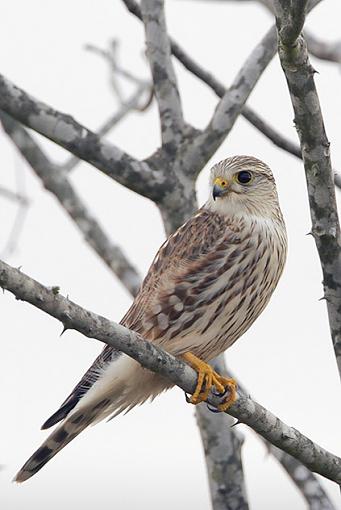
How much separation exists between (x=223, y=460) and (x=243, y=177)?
4.38ft

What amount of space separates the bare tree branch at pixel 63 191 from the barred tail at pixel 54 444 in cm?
152

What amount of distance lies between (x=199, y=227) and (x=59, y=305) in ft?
6.15

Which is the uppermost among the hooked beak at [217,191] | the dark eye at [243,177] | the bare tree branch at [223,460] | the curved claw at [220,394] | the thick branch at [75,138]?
the thick branch at [75,138]

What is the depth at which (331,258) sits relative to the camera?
426 cm

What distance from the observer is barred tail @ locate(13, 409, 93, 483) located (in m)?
5.09

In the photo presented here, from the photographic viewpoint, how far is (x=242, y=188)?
222 inches

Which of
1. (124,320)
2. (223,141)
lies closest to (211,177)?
(223,141)

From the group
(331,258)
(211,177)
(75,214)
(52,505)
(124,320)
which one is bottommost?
(331,258)

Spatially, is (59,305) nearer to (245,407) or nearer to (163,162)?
(245,407)

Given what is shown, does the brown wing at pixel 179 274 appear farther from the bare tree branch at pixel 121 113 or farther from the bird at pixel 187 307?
the bare tree branch at pixel 121 113

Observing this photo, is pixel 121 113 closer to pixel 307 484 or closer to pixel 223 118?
pixel 223 118

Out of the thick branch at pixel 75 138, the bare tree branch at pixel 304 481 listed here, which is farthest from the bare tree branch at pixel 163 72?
the bare tree branch at pixel 304 481

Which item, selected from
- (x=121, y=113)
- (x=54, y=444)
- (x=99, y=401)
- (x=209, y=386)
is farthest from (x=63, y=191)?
(x=209, y=386)

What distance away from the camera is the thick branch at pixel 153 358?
339 cm
